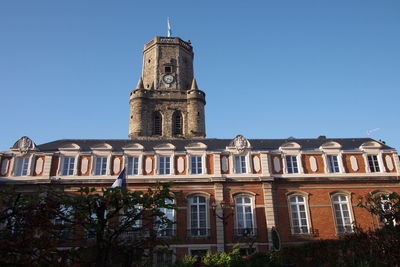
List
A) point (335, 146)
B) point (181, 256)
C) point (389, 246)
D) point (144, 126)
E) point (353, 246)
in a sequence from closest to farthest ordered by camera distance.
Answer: point (389, 246) < point (353, 246) < point (181, 256) < point (335, 146) < point (144, 126)

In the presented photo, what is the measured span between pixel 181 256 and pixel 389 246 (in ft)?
46.0

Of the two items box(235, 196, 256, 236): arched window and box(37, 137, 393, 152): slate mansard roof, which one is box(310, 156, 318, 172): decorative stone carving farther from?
box(235, 196, 256, 236): arched window

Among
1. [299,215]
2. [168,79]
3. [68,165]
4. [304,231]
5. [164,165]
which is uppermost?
[168,79]

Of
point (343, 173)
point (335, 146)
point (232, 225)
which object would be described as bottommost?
point (232, 225)

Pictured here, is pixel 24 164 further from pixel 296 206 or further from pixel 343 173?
pixel 343 173

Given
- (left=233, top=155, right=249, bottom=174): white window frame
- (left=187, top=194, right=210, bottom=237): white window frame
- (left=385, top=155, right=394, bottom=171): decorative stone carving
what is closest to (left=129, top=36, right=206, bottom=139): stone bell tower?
(left=233, top=155, right=249, bottom=174): white window frame

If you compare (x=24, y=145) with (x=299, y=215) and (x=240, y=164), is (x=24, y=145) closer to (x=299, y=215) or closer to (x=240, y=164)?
(x=240, y=164)

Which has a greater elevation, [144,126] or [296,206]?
[144,126]

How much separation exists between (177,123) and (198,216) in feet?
62.1

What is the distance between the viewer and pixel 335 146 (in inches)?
1044

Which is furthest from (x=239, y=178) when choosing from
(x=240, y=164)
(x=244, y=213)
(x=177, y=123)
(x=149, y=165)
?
(x=177, y=123)

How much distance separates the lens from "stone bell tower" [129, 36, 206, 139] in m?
40.5

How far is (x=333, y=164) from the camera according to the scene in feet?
85.8

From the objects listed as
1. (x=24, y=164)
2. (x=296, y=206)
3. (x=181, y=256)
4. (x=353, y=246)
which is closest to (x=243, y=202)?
(x=296, y=206)
